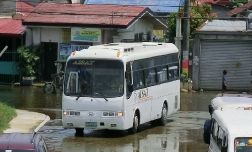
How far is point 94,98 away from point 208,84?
19987 mm

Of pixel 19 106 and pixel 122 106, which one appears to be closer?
pixel 122 106

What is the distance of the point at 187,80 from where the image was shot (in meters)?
38.8

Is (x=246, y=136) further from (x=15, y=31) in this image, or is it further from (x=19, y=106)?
(x=15, y=31)

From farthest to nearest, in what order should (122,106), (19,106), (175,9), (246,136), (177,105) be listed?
(175,9) → (19,106) → (177,105) → (122,106) → (246,136)

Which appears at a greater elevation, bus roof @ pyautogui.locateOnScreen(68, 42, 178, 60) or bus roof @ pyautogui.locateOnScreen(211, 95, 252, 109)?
bus roof @ pyautogui.locateOnScreen(68, 42, 178, 60)

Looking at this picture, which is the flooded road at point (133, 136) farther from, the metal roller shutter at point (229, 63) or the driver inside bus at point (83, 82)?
the metal roller shutter at point (229, 63)

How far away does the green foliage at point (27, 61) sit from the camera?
127 ft

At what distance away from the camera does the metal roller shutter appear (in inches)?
1549

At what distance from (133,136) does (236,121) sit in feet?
31.7

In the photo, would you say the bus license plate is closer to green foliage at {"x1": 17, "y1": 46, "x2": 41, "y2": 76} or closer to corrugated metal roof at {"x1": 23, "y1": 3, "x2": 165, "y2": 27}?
corrugated metal roof at {"x1": 23, "y1": 3, "x2": 165, "y2": 27}

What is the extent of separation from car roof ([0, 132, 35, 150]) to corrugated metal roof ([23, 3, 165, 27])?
2629 cm

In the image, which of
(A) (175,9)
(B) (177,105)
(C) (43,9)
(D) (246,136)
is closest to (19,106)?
(B) (177,105)

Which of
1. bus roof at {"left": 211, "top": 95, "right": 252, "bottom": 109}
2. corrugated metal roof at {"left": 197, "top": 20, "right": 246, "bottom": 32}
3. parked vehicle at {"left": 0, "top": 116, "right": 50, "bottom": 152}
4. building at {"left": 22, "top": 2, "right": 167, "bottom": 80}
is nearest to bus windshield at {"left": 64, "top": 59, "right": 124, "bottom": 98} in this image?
bus roof at {"left": 211, "top": 95, "right": 252, "bottom": 109}

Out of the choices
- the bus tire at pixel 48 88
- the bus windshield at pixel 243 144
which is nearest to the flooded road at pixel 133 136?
the bus tire at pixel 48 88
